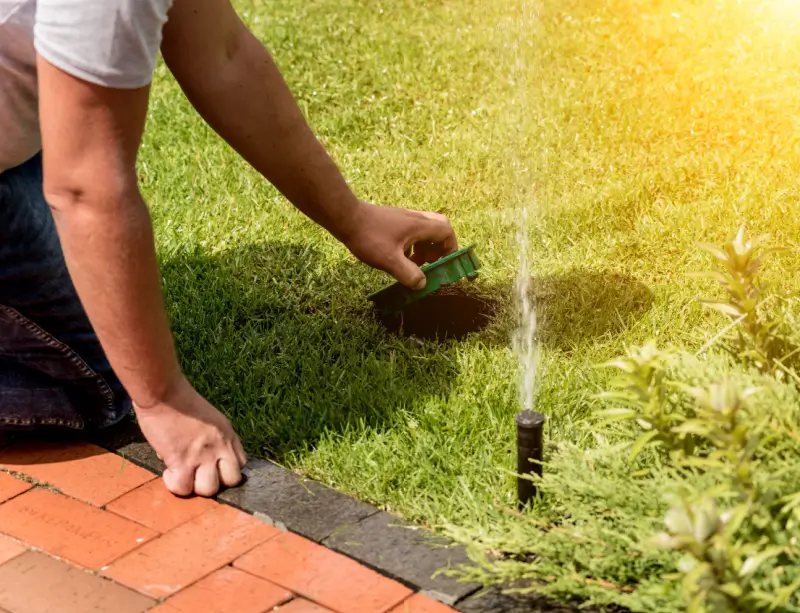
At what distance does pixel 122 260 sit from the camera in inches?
103

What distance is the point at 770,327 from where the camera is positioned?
255 cm

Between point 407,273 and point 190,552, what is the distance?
3.43ft

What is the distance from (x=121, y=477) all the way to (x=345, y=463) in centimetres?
58

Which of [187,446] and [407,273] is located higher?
[407,273]

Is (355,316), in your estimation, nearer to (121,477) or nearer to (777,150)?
(121,477)

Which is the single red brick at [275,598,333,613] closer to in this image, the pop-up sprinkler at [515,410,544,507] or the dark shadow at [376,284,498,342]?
the pop-up sprinkler at [515,410,544,507]

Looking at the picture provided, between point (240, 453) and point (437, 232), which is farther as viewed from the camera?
point (437, 232)

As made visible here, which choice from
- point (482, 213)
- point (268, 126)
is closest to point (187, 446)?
point (268, 126)

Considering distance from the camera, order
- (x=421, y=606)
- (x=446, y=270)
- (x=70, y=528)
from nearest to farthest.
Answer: (x=421, y=606)
(x=70, y=528)
(x=446, y=270)

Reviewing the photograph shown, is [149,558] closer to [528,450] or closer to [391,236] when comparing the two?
[528,450]

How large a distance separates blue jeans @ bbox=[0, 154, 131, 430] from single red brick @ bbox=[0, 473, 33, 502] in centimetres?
16

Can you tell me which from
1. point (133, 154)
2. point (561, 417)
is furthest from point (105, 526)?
point (561, 417)

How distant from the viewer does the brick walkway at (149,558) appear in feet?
7.91

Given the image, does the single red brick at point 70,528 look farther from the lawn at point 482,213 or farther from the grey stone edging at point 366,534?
the lawn at point 482,213
